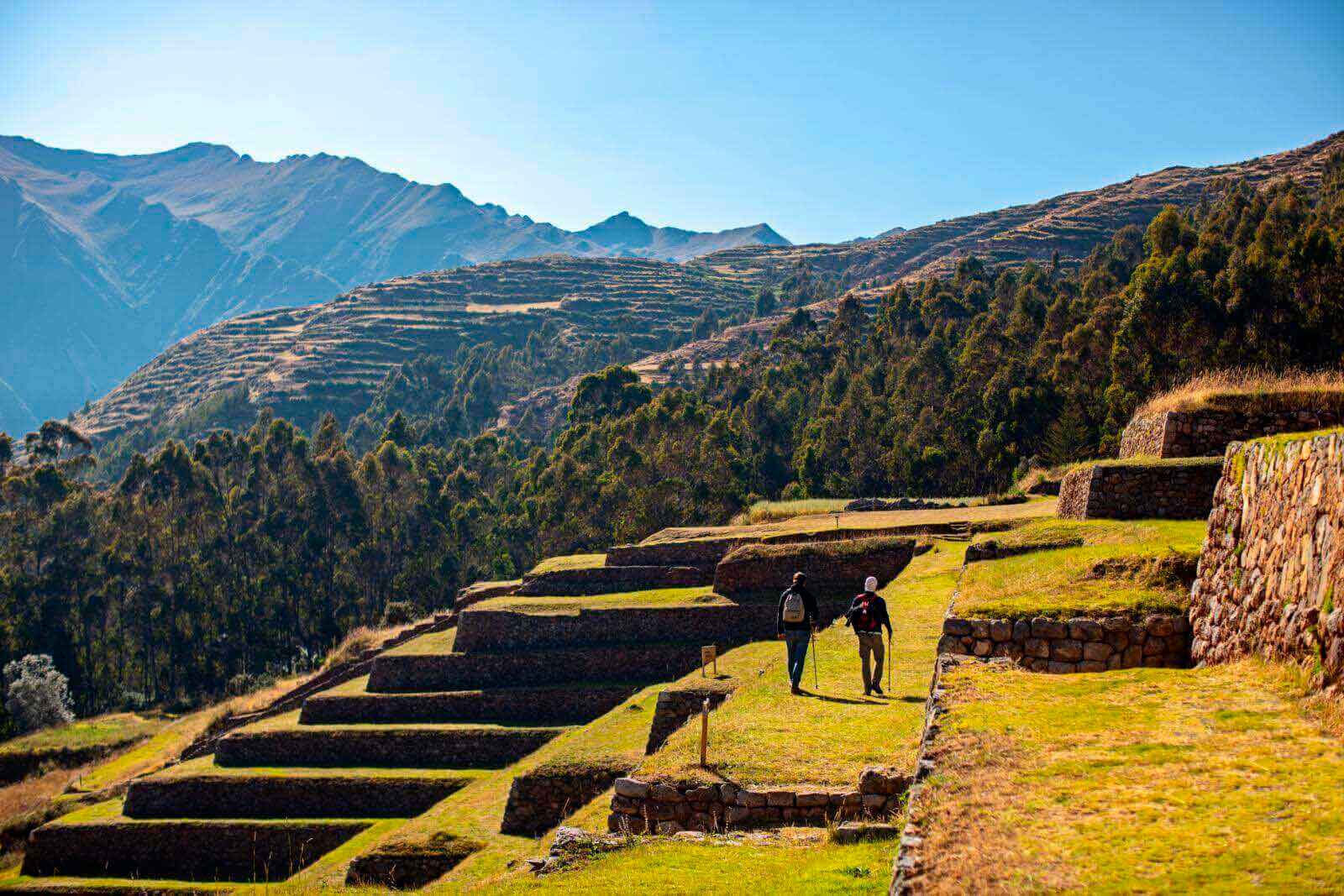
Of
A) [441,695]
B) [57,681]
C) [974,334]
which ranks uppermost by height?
[974,334]

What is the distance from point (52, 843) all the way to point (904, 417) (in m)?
42.5

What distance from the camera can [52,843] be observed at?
25.3 m

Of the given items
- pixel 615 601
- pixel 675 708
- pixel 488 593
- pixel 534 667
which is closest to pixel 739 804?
pixel 675 708

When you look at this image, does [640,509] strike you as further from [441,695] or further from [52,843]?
[52,843]

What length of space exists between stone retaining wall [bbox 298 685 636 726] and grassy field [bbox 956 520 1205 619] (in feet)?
47.7

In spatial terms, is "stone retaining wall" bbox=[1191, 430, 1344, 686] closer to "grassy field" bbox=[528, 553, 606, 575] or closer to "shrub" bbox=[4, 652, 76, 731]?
"grassy field" bbox=[528, 553, 606, 575]

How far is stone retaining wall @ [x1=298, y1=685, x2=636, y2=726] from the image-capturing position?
26375 millimetres

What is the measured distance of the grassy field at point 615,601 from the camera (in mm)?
27938

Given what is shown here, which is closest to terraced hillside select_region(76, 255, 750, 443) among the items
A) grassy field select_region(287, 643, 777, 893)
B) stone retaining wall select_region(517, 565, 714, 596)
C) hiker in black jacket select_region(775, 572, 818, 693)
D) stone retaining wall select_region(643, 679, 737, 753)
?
stone retaining wall select_region(517, 565, 714, 596)

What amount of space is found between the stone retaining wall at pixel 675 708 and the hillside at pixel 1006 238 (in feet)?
310

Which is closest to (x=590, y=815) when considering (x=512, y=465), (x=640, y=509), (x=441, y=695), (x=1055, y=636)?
(x=1055, y=636)

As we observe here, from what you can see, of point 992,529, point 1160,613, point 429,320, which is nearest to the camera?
point 1160,613

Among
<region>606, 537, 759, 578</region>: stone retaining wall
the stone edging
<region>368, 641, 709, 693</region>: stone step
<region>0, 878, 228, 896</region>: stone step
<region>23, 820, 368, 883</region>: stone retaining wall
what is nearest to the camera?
the stone edging

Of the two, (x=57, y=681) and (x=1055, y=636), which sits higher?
(x=1055, y=636)
